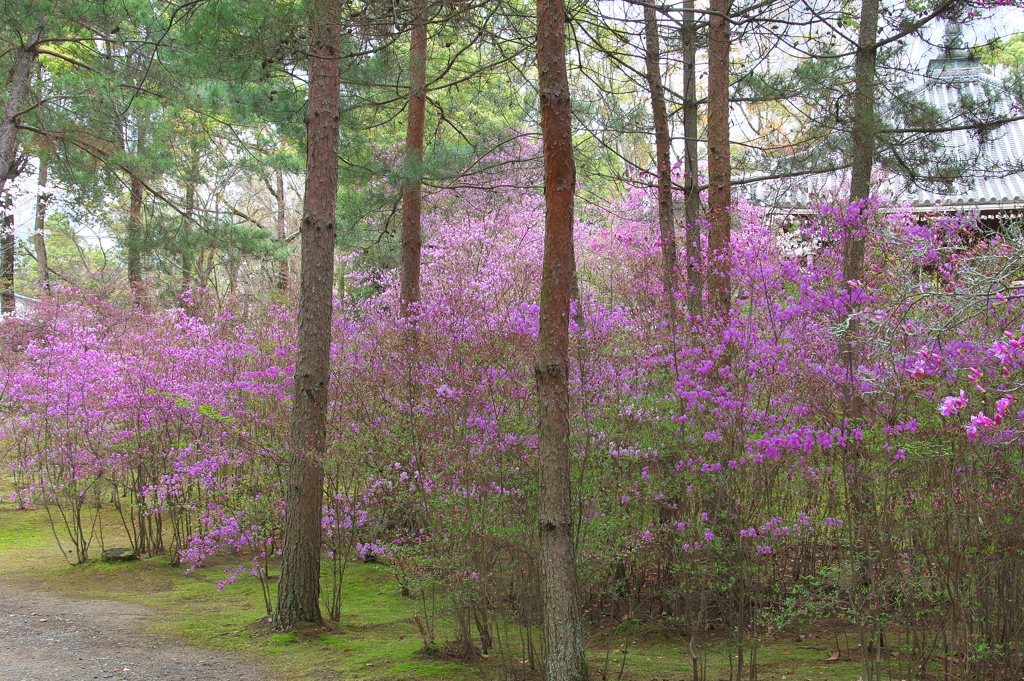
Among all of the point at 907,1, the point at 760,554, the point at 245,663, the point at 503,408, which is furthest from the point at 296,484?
the point at 907,1

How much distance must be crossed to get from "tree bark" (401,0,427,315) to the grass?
313 centimetres

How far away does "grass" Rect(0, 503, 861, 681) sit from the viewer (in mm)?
4957

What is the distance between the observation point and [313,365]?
5738 millimetres

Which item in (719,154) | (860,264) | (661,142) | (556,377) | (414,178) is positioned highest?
(661,142)

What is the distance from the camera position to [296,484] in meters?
5.67

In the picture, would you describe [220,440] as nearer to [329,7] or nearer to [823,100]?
[329,7]

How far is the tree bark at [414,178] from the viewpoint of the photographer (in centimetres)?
848

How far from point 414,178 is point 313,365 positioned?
327 centimetres

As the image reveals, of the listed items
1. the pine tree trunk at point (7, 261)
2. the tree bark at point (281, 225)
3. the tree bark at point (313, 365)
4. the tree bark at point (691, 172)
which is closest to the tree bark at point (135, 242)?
the pine tree trunk at point (7, 261)

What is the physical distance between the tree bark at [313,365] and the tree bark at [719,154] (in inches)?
114

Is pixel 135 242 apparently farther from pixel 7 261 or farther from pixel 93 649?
pixel 7 261

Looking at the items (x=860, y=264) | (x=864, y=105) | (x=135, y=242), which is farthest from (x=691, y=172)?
(x=135, y=242)

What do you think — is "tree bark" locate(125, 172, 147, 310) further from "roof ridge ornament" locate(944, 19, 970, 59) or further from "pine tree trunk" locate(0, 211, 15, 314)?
"roof ridge ornament" locate(944, 19, 970, 59)

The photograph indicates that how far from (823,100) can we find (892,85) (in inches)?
24.8
